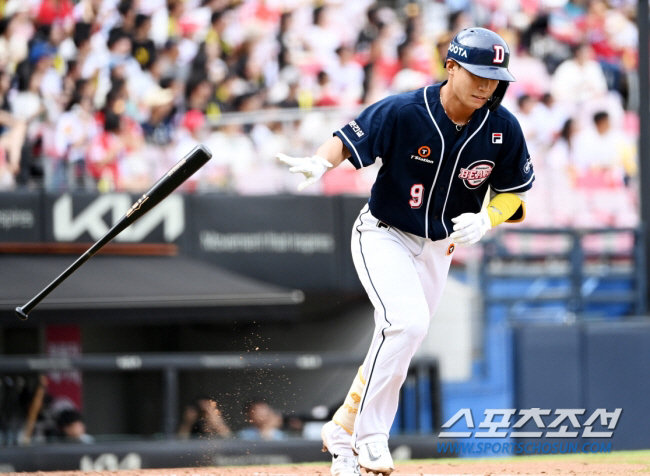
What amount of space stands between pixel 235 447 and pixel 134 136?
10.5 feet

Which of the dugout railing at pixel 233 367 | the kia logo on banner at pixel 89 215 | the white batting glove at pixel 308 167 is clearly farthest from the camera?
the kia logo on banner at pixel 89 215

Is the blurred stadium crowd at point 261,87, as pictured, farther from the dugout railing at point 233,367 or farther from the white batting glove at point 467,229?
the white batting glove at point 467,229

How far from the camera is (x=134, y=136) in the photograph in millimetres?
9352

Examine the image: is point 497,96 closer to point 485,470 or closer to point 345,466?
point 345,466

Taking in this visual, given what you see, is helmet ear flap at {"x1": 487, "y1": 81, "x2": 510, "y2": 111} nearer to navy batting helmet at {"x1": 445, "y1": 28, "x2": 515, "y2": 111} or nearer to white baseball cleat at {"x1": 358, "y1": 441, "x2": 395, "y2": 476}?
navy batting helmet at {"x1": 445, "y1": 28, "x2": 515, "y2": 111}

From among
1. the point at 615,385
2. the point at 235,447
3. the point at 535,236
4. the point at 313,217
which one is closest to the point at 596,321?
the point at 615,385

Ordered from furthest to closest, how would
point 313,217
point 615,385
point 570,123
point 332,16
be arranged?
1. point 332,16
2. point 570,123
3. point 313,217
4. point 615,385

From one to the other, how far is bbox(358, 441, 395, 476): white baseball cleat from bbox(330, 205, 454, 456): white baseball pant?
3 cm

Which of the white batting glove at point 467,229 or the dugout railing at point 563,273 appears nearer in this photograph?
the white batting glove at point 467,229

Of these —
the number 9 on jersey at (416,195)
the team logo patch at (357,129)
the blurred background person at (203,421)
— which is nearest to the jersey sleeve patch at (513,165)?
the number 9 on jersey at (416,195)

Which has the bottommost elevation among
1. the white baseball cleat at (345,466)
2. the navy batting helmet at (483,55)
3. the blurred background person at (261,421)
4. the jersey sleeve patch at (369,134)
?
the blurred background person at (261,421)

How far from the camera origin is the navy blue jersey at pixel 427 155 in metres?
4.48

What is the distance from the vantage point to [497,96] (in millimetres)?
4512

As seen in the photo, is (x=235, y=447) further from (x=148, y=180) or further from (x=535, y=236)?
(x=535, y=236)
